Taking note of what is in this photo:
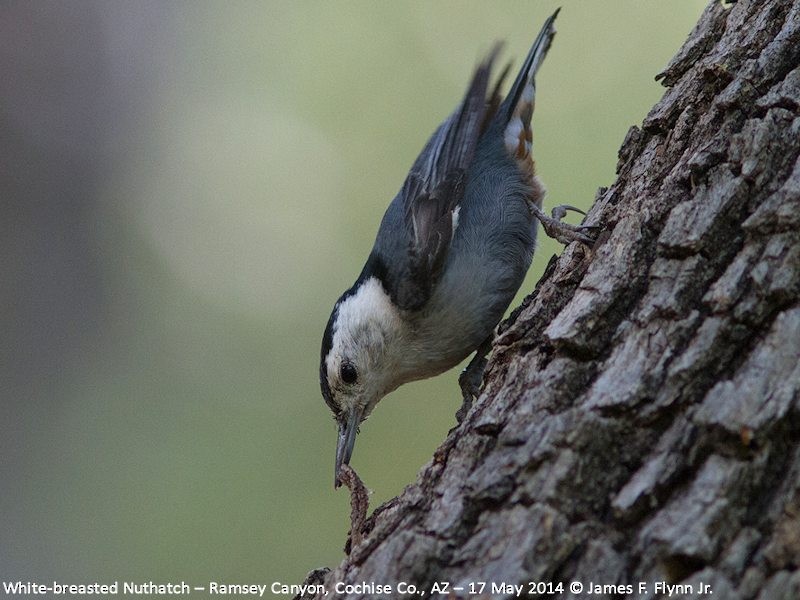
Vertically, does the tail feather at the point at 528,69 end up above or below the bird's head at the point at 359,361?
above

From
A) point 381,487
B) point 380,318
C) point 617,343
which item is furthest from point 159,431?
point 617,343

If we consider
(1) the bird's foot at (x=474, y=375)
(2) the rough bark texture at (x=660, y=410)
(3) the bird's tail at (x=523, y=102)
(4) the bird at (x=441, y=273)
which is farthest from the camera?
(3) the bird's tail at (x=523, y=102)

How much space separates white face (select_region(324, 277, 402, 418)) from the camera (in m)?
3.48

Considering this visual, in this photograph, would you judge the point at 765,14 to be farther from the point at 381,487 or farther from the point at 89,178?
the point at 89,178

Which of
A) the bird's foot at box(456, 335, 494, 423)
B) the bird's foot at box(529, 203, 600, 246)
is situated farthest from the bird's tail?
the bird's foot at box(456, 335, 494, 423)

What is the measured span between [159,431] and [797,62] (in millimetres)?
4268

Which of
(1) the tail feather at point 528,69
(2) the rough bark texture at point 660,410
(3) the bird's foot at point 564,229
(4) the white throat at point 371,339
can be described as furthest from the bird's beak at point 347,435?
(1) the tail feather at point 528,69

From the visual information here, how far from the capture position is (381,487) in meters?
4.50

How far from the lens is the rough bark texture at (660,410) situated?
140 centimetres

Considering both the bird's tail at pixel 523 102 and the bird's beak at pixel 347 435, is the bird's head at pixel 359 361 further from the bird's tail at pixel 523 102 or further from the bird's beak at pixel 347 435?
the bird's tail at pixel 523 102

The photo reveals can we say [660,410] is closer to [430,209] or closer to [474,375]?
[474,375]

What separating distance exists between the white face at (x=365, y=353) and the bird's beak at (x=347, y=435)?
1.1 inches

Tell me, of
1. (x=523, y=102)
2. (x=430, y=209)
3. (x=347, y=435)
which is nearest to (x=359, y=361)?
(x=347, y=435)

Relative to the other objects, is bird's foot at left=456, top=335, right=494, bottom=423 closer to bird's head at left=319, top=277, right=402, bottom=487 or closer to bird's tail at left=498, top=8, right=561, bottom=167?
bird's head at left=319, top=277, right=402, bottom=487
